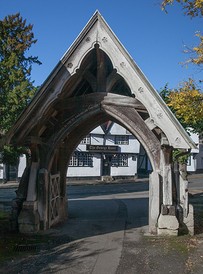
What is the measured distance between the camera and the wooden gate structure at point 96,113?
9.48 meters

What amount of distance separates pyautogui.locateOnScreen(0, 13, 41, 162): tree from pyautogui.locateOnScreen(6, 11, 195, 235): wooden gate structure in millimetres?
1725

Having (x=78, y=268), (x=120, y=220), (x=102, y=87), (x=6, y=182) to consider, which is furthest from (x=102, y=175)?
(x=78, y=268)

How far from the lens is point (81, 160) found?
142ft

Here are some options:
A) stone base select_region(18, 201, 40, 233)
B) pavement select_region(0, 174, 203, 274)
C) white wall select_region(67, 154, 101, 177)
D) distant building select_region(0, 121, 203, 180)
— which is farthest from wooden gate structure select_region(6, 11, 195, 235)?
white wall select_region(67, 154, 101, 177)

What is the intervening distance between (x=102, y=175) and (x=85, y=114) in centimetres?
3452

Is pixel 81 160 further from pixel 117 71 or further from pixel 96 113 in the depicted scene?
pixel 117 71

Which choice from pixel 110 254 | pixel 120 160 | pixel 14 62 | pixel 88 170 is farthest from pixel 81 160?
pixel 110 254

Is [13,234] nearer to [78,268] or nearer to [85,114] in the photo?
[78,268]

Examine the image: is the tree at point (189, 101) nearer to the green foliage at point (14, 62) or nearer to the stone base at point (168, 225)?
the stone base at point (168, 225)

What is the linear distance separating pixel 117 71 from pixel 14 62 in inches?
179

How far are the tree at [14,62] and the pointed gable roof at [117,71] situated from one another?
5.93 ft

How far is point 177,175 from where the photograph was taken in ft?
34.1

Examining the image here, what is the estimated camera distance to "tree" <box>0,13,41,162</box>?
37.7ft

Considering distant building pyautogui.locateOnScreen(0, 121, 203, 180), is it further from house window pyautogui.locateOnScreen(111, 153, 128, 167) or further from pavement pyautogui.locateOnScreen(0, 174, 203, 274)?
pavement pyautogui.locateOnScreen(0, 174, 203, 274)
